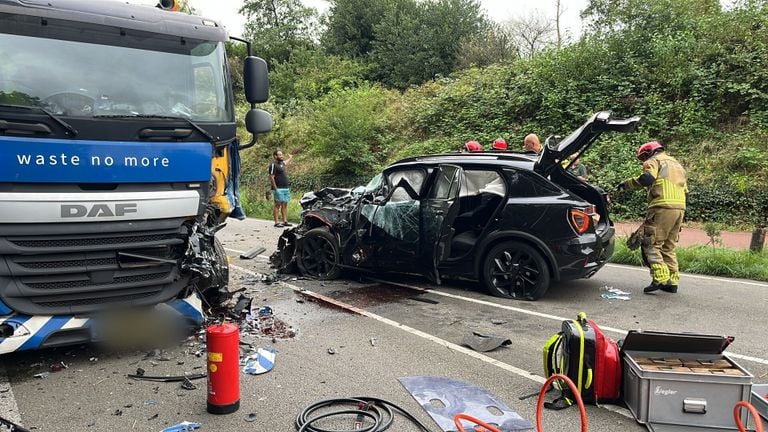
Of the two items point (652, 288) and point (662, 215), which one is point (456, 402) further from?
point (662, 215)

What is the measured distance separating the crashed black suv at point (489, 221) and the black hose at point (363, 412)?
3.09 metres

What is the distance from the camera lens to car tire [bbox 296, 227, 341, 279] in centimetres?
769

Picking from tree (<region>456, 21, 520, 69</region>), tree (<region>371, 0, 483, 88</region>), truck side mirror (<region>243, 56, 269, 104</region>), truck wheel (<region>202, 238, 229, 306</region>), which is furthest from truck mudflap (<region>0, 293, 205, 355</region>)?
tree (<region>371, 0, 483, 88</region>)

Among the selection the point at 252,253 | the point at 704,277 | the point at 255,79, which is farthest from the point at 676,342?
the point at 252,253

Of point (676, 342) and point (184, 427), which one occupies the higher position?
point (676, 342)

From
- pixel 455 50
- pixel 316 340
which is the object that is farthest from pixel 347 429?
pixel 455 50

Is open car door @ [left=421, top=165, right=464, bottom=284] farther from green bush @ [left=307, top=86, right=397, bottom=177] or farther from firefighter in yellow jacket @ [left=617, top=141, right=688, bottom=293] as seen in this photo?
green bush @ [left=307, top=86, right=397, bottom=177]

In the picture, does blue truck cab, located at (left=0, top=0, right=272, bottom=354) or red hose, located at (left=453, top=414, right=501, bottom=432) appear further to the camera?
blue truck cab, located at (left=0, top=0, right=272, bottom=354)

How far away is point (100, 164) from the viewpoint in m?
4.28

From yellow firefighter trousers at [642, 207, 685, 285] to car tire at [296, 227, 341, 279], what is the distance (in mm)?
4041

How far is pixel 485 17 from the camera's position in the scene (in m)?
35.5

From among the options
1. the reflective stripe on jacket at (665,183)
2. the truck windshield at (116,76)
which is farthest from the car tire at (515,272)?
the truck windshield at (116,76)

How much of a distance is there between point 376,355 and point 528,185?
284 centimetres

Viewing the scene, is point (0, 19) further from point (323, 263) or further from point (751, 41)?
point (751, 41)
